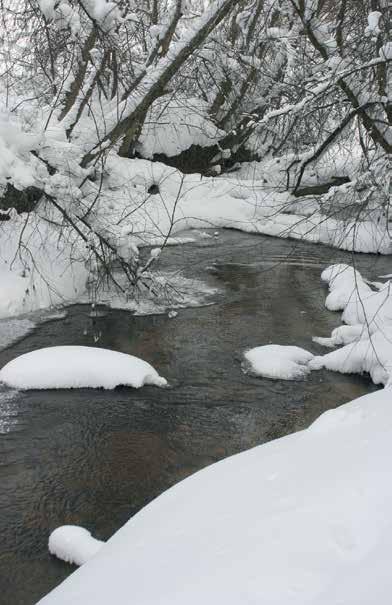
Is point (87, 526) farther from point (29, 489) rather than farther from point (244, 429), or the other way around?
point (244, 429)

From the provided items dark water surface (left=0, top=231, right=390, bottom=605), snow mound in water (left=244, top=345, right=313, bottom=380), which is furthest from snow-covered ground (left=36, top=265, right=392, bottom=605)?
snow mound in water (left=244, top=345, right=313, bottom=380)

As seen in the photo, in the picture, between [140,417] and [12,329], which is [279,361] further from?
[12,329]

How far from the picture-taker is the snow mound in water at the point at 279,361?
6.79 metres

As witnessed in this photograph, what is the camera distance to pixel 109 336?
25.7ft

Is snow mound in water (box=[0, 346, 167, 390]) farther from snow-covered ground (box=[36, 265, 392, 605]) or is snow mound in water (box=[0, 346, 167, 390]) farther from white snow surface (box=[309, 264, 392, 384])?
snow-covered ground (box=[36, 265, 392, 605])

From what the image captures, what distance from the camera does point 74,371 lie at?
21.0 feet

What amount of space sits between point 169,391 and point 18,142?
10.8 feet

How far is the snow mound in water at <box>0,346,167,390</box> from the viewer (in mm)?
6332

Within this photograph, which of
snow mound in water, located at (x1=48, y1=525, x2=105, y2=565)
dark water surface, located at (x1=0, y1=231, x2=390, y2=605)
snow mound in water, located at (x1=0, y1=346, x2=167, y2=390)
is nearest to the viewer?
snow mound in water, located at (x1=48, y1=525, x2=105, y2=565)

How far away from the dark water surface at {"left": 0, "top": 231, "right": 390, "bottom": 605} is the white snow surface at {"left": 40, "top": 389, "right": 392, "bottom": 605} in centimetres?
115

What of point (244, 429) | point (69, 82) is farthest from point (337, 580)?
point (69, 82)

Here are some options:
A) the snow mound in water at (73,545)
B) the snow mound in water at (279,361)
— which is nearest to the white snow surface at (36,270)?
the snow mound in water at (279,361)

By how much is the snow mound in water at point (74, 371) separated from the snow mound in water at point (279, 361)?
1072 millimetres

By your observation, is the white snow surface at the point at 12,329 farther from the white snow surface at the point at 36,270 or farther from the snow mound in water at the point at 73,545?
the snow mound in water at the point at 73,545
